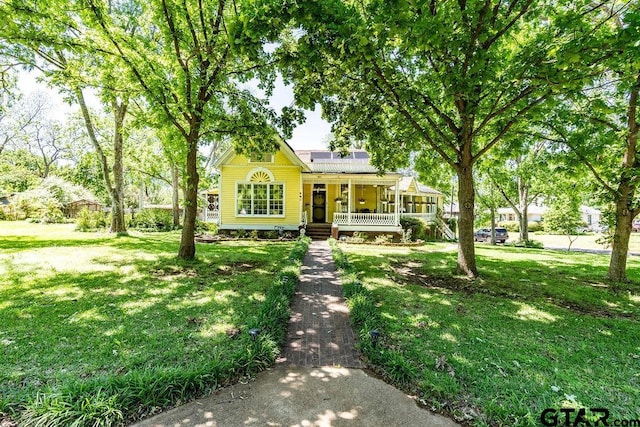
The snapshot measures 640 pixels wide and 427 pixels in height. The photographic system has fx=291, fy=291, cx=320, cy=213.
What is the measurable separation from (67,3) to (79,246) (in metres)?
8.72

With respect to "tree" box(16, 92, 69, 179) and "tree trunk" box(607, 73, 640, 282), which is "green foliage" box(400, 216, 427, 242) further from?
"tree" box(16, 92, 69, 179)

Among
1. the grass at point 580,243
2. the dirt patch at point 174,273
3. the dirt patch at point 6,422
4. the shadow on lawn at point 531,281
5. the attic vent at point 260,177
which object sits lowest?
the grass at point 580,243

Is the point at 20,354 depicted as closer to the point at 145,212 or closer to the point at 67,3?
the point at 67,3

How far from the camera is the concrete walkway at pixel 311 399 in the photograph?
2691 millimetres

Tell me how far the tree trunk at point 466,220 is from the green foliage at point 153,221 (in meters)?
20.3

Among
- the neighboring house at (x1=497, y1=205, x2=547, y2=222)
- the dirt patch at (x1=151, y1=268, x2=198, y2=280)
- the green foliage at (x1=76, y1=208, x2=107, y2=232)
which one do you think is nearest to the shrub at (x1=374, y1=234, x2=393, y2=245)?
the dirt patch at (x1=151, y1=268, x2=198, y2=280)

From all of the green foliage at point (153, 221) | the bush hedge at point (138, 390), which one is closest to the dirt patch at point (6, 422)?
the bush hedge at point (138, 390)

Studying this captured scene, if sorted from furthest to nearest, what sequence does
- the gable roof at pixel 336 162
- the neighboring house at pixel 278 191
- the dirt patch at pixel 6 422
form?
the gable roof at pixel 336 162 → the neighboring house at pixel 278 191 → the dirt patch at pixel 6 422

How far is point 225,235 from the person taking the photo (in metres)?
16.9

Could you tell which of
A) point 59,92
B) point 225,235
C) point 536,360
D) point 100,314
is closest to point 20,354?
point 100,314

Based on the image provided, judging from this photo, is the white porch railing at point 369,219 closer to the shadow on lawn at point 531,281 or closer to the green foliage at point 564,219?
the shadow on lawn at point 531,281

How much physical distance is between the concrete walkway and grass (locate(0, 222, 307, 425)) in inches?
8.3

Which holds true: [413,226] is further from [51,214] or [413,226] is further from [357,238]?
[51,214]

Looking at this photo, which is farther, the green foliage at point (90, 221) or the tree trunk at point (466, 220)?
the green foliage at point (90, 221)
